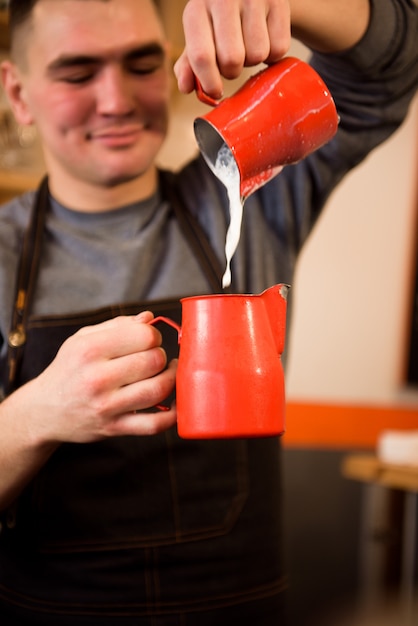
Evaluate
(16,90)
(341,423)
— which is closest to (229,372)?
(16,90)

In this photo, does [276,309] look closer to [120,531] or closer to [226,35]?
[226,35]

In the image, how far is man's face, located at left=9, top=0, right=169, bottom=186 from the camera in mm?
943

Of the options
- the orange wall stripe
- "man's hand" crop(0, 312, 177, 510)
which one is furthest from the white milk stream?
the orange wall stripe

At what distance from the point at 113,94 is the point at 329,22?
31 cm

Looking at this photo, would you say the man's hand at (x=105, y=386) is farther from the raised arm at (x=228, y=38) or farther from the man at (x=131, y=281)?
Result: the raised arm at (x=228, y=38)

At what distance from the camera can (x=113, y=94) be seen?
3.09 feet

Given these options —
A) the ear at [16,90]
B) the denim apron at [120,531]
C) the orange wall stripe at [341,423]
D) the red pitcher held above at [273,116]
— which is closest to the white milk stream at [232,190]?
the red pitcher held above at [273,116]

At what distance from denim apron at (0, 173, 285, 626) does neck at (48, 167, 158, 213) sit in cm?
16

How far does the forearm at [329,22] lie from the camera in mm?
756

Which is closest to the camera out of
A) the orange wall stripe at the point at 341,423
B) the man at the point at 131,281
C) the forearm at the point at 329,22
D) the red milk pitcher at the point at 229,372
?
the red milk pitcher at the point at 229,372

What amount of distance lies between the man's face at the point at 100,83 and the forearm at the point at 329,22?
0.27 metres

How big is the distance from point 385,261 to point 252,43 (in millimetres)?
2079

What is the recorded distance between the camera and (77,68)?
3.14 ft

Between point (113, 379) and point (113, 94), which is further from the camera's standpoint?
point (113, 94)
